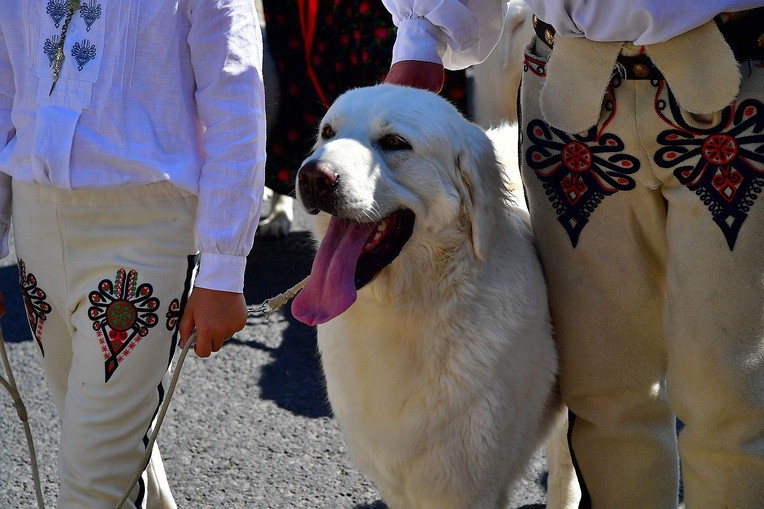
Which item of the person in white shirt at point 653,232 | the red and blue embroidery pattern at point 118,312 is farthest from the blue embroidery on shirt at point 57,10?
the person in white shirt at point 653,232

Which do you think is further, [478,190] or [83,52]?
[478,190]

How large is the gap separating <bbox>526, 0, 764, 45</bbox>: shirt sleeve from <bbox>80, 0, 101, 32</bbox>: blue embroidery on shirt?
1.00 metres

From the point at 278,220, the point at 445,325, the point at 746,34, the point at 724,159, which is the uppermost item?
the point at 746,34

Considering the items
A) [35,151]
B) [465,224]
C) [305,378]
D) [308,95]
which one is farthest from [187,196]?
[308,95]

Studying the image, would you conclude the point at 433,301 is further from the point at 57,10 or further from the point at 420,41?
the point at 57,10

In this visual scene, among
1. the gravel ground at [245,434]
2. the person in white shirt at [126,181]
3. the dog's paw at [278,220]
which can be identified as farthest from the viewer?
the dog's paw at [278,220]

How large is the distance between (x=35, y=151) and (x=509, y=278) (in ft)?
3.72

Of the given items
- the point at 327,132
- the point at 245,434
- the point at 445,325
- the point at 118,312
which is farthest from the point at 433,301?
the point at 245,434

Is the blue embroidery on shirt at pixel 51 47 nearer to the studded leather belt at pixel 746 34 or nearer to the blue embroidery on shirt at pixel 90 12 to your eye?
the blue embroidery on shirt at pixel 90 12

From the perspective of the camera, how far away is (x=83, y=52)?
1993mm

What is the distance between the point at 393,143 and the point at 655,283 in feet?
2.34

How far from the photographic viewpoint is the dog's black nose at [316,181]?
2041 mm

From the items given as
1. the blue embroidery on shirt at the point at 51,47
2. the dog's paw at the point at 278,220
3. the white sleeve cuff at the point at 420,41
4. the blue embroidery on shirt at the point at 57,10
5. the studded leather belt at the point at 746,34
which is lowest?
the dog's paw at the point at 278,220

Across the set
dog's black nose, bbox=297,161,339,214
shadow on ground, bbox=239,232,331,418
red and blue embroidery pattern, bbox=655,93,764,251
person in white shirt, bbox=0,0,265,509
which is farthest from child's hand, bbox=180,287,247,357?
shadow on ground, bbox=239,232,331,418
